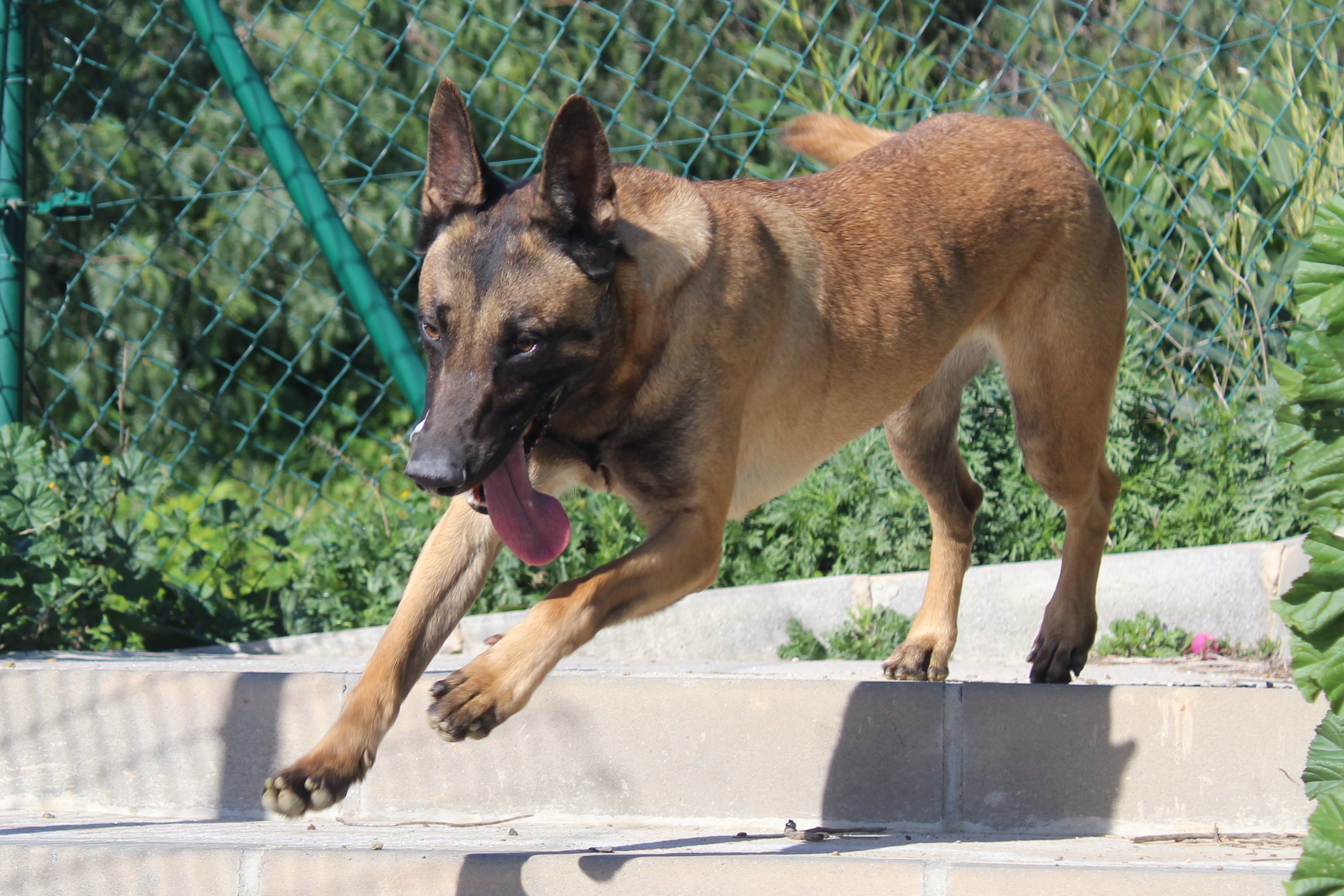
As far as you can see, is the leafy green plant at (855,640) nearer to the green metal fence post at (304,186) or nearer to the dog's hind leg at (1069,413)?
the dog's hind leg at (1069,413)

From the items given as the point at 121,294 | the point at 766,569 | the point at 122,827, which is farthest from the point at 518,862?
the point at 121,294

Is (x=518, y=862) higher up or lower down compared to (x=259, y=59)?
higher up

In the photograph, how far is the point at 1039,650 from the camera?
347cm

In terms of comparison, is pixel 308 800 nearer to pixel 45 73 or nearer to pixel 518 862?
pixel 518 862

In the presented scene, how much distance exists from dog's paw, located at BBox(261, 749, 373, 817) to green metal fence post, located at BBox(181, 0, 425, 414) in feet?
6.37

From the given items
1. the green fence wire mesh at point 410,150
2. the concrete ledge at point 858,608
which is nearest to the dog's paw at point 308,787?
the concrete ledge at point 858,608

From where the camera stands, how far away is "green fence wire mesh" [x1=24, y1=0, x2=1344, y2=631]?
205 inches

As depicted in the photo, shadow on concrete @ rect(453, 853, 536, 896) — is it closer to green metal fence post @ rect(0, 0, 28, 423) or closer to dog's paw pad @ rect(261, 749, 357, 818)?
dog's paw pad @ rect(261, 749, 357, 818)

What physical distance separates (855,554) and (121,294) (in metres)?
2.93

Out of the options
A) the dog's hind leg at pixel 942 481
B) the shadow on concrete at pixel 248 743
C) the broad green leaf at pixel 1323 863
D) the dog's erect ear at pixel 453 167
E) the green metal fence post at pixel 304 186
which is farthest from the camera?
the green metal fence post at pixel 304 186

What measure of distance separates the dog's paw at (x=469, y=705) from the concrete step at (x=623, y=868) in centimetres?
35

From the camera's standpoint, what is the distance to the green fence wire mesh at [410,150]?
5.21 meters

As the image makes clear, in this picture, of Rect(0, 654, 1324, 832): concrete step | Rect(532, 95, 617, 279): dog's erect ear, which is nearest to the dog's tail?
Rect(532, 95, 617, 279): dog's erect ear

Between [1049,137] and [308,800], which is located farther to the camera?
[1049,137]
